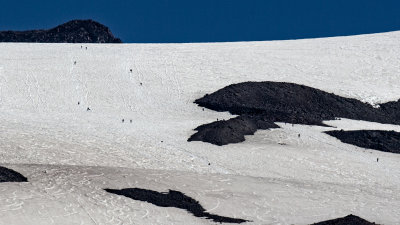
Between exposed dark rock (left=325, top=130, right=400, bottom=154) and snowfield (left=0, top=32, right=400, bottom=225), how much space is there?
86 cm

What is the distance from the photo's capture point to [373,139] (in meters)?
41.9

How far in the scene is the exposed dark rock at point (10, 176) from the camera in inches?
1153

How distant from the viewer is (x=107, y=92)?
173 ft

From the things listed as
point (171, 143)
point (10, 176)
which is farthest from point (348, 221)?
point (171, 143)

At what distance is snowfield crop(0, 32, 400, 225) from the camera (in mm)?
27562

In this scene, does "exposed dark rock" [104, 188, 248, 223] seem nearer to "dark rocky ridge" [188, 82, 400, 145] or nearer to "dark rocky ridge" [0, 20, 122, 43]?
"dark rocky ridge" [188, 82, 400, 145]

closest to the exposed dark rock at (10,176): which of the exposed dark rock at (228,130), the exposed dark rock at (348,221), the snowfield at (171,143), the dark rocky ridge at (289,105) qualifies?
the snowfield at (171,143)

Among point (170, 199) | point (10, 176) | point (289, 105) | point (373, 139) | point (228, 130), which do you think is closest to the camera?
point (170, 199)

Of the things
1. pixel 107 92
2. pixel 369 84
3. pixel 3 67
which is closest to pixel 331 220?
pixel 107 92

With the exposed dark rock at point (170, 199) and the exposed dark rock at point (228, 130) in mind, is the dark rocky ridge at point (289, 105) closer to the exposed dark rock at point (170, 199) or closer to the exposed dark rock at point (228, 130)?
the exposed dark rock at point (228, 130)


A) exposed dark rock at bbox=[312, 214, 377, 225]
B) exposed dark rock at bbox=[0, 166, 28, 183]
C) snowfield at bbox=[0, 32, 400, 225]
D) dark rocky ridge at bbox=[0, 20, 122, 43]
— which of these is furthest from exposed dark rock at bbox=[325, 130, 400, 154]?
dark rocky ridge at bbox=[0, 20, 122, 43]

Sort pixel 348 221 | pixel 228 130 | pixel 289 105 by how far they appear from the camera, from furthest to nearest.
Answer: pixel 289 105 → pixel 228 130 → pixel 348 221

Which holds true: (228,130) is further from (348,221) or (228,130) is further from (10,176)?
(348,221)

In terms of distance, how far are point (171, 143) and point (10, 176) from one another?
1066 cm
